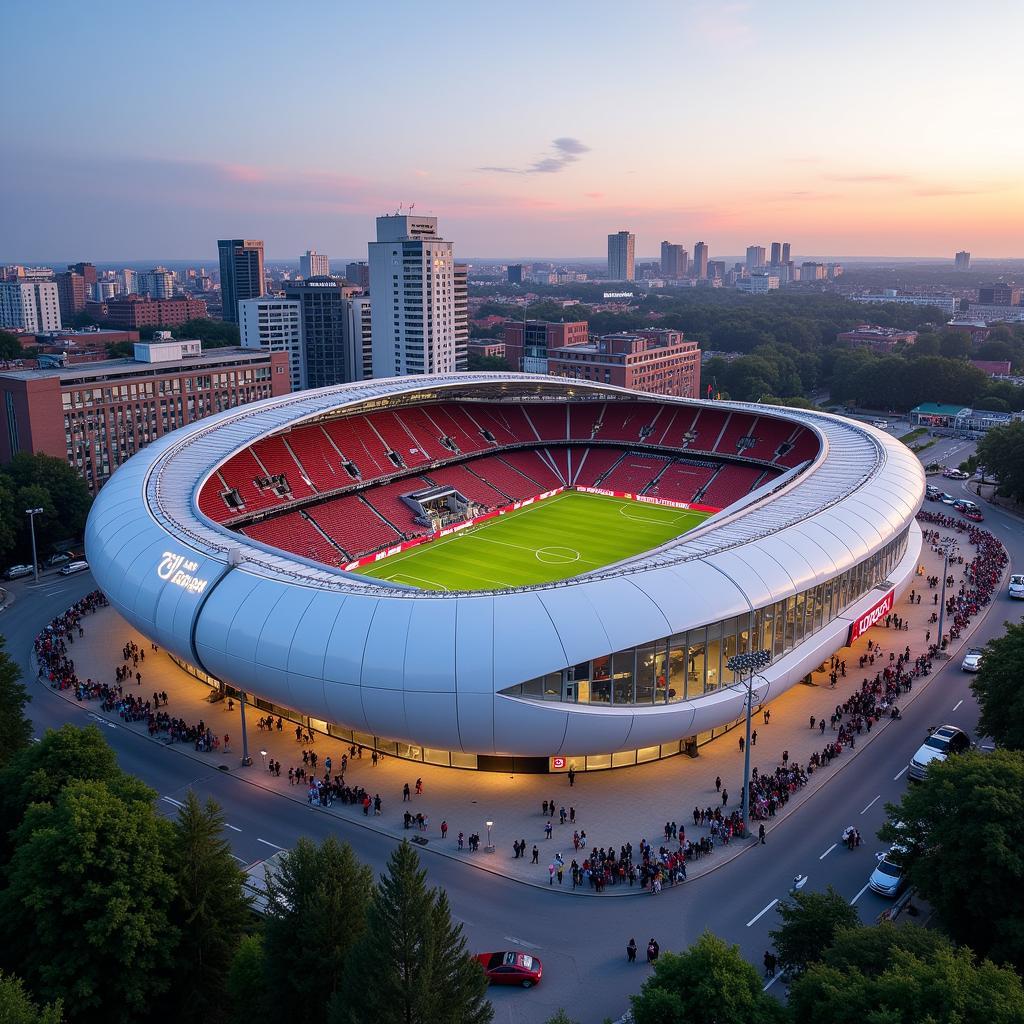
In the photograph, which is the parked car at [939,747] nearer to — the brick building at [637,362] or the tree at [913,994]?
the tree at [913,994]

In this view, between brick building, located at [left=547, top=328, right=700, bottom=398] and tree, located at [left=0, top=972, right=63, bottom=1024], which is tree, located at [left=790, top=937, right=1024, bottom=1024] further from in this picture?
brick building, located at [left=547, top=328, right=700, bottom=398]

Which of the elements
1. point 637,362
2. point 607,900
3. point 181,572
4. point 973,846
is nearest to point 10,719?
point 181,572

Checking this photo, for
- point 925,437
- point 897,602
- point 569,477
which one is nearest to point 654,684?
point 897,602

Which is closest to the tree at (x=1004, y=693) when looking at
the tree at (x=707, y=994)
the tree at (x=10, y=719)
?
the tree at (x=707, y=994)

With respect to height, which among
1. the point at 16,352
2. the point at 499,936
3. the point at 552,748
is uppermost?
the point at 16,352

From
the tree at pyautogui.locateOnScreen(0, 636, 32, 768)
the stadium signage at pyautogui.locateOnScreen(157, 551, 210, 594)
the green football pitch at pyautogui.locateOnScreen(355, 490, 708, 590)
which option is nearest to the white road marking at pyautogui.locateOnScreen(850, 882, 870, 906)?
the stadium signage at pyautogui.locateOnScreen(157, 551, 210, 594)

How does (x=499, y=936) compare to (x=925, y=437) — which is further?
(x=925, y=437)

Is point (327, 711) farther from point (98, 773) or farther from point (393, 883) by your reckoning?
point (393, 883)
